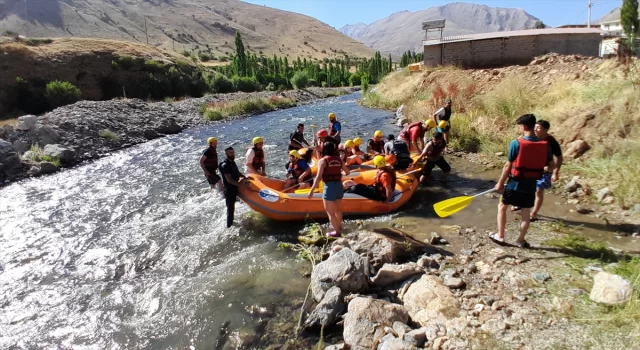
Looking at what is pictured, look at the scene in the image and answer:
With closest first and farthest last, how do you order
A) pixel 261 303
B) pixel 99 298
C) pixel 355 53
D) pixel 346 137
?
pixel 261 303 < pixel 99 298 < pixel 346 137 < pixel 355 53

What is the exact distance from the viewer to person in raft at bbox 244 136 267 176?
27.5ft

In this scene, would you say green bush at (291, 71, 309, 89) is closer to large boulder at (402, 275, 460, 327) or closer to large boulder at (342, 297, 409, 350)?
large boulder at (402, 275, 460, 327)

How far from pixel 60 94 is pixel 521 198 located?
107 ft

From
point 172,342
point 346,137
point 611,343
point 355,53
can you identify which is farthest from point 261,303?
point 355,53

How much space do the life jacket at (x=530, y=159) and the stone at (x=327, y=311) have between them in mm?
2729

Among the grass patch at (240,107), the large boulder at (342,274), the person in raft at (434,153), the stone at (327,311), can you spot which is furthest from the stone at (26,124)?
the stone at (327,311)

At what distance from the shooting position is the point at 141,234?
755 centimetres

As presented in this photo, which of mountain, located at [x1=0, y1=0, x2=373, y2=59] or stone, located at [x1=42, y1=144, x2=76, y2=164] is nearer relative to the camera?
stone, located at [x1=42, y1=144, x2=76, y2=164]

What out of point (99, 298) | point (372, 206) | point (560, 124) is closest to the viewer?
point (99, 298)

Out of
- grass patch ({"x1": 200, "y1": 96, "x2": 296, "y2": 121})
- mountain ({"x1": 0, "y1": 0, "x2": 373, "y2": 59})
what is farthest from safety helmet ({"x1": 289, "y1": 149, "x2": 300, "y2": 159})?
mountain ({"x1": 0, "y1": 0, "x2": 373, "y2": 59})

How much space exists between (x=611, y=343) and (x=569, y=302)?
2.06ft

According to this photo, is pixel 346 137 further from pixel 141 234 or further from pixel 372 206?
pixel 141 234

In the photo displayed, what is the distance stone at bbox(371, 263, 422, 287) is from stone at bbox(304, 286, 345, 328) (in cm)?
58

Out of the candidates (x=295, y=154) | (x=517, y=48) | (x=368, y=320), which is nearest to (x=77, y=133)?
(x=295, y=154)
